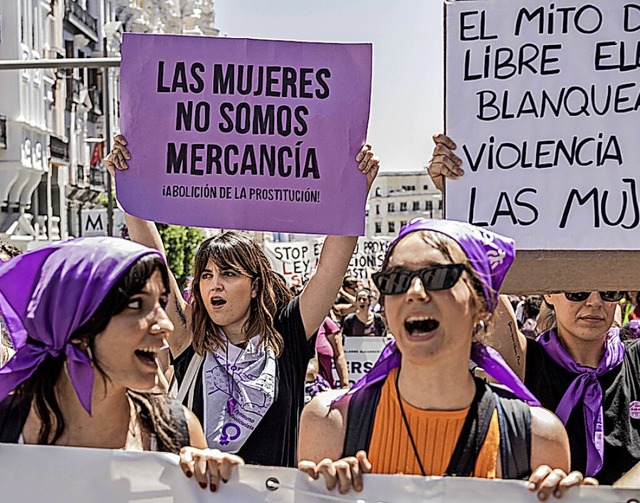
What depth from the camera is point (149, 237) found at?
3945 mm

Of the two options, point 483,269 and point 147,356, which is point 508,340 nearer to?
point 483,269

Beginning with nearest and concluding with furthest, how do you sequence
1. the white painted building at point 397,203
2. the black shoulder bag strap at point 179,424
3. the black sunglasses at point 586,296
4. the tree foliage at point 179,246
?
the black shoulder bag strap at point 179,424
the black sunglasses at point 586,296
the tree foliage at point 179,246
the white painted building at point 397,203

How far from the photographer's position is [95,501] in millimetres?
2770

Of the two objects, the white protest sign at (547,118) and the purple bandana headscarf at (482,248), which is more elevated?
the white protest sign at (547,118)

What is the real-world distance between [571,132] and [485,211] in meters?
0.38

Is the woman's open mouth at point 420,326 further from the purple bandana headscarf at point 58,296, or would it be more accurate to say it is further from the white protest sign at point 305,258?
the white protest sign at point 305,258

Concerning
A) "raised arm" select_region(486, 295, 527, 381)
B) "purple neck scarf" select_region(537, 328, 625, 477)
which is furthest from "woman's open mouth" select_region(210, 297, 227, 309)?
"purple neck scarf" select_region(537, 328, 625, 477)

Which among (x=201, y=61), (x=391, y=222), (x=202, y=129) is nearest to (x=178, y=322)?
(x=202, y=129)

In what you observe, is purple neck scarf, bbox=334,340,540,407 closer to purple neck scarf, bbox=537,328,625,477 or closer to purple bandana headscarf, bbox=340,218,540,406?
purple bandana headscarf, bbox=340,218,540,406

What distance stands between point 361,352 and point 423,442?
832cm

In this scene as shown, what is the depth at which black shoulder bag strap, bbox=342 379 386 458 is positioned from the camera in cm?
263

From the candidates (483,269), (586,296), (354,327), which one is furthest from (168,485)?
(354,327)

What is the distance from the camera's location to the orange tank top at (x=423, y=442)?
8.42ft

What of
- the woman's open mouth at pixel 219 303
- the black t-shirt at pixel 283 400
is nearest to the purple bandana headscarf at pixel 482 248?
the black t-shirt at pixel 283 400
